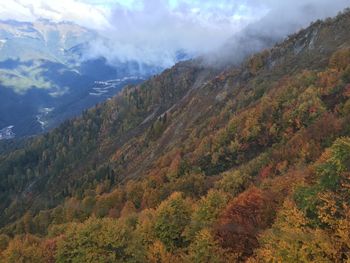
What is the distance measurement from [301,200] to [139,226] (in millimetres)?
35613

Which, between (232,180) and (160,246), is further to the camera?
(232,180)

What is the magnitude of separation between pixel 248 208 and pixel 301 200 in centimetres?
1419

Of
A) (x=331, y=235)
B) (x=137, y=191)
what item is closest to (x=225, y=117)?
(x=137, y=191)

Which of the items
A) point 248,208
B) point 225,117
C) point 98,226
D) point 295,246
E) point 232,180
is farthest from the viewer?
point 225,117

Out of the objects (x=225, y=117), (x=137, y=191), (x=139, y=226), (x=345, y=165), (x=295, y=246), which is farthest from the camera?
(x=225, y=117)

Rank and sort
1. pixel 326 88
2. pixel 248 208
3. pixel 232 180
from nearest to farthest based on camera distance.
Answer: pixel 248 208 < pixel 232 180 < pixel 326 88

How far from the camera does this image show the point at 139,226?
8612 cm

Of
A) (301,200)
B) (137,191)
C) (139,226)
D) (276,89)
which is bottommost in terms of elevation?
(301,200)

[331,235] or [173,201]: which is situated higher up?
[173,201]

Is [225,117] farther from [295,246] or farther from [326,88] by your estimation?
[295,246]

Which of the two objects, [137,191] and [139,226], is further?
[137,191]

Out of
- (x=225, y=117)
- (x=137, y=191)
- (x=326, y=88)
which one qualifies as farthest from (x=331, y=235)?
(x=225, y=117)

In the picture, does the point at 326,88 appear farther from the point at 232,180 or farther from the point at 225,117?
the point at 225,117

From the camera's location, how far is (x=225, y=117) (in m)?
194
